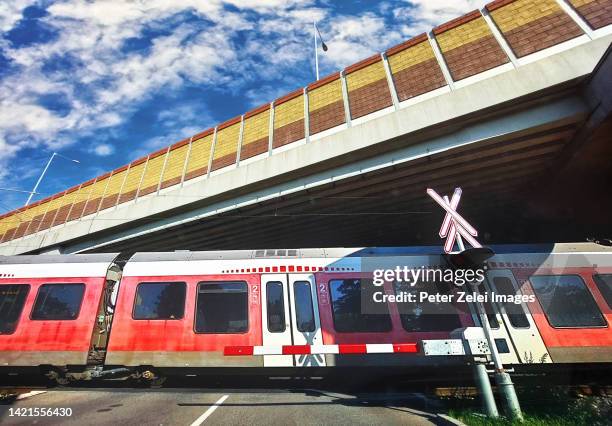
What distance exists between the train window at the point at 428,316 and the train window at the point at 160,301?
18.5 feet

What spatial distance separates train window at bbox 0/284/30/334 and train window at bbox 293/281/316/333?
723 centimetres

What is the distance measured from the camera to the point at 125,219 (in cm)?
1573

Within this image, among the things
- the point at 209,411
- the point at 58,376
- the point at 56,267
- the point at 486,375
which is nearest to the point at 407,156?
the point at 486,375

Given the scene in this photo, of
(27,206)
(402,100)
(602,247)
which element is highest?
(27,206)

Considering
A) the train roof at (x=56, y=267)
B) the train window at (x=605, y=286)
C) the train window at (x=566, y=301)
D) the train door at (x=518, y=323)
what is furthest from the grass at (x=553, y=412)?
the train roof at (x=56, y=267)

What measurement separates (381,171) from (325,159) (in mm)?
2161

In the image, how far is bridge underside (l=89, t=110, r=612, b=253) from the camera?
1022 cm

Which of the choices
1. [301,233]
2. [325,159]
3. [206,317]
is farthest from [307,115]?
[206,317]

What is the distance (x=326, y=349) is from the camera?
5352 millimetres

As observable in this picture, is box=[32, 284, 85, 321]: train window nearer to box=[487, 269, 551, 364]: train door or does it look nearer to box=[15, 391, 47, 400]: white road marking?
box=[15, 391, 47, 400]: white road marking

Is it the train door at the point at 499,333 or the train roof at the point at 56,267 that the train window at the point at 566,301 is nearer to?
the train door at the point at 499,333

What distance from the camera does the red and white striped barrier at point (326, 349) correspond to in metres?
5.12

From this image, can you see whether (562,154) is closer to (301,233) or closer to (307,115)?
(307,115)

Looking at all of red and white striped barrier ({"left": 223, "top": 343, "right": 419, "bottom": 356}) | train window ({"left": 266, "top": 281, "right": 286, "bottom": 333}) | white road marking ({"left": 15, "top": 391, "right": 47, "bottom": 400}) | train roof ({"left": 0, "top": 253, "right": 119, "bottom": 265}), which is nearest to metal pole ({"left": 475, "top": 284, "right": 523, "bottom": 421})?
red and white striped barrier ({"left": 223, "top": 343, "right": 419, "bottom": 356})
